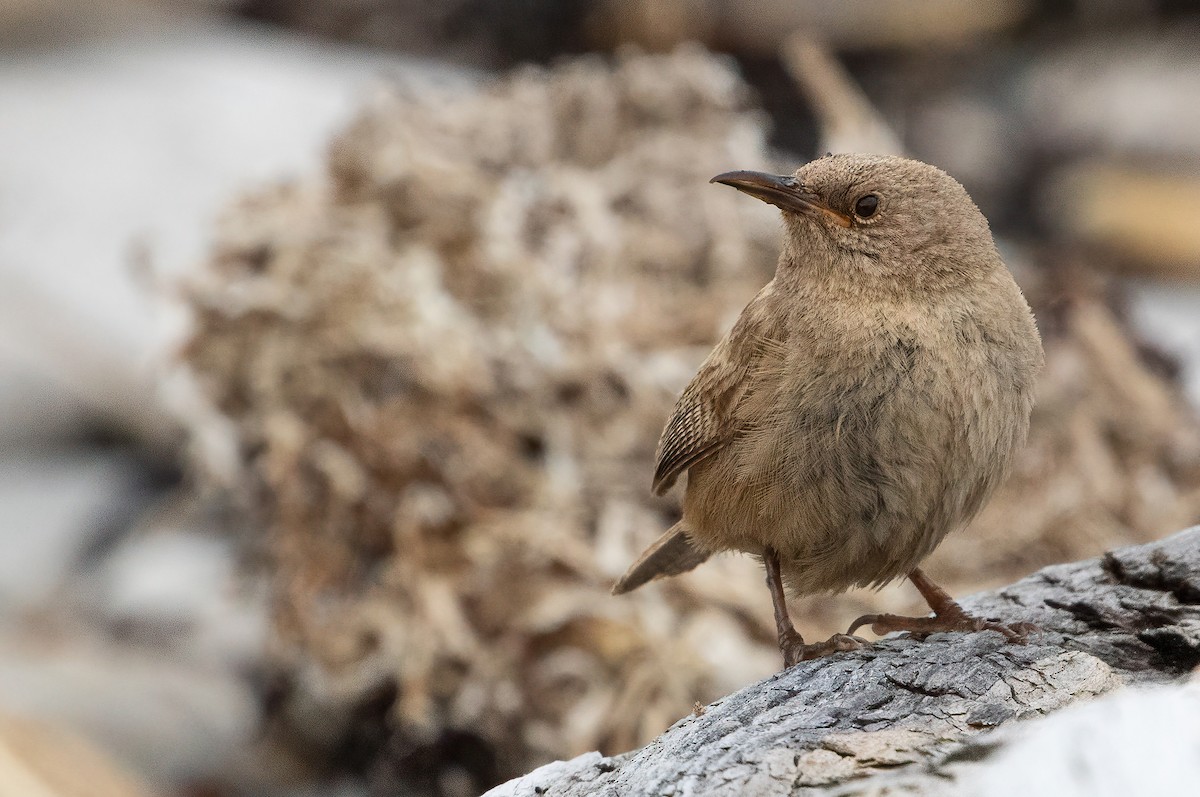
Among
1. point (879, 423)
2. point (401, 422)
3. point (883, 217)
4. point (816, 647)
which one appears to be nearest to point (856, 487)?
point (879, 423)

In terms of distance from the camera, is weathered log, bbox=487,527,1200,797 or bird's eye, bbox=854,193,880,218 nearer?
weathered log, bbox=487,527,1200,797

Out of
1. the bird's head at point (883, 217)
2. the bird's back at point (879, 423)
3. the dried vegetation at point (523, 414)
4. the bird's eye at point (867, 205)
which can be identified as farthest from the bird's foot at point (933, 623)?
the dried vegetation at point (523, 414)

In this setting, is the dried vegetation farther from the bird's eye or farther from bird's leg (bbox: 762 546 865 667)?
the bird's eye

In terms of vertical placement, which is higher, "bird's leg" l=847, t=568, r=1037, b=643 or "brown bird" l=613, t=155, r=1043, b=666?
"brown bird" l=613, t=155, r=1043, b=666

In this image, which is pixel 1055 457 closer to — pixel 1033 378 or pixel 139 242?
pixel 1033 378

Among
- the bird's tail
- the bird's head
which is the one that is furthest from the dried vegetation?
the bird's head

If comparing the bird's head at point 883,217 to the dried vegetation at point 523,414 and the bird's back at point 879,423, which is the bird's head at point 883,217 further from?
the dried vegetation at point 523,414
